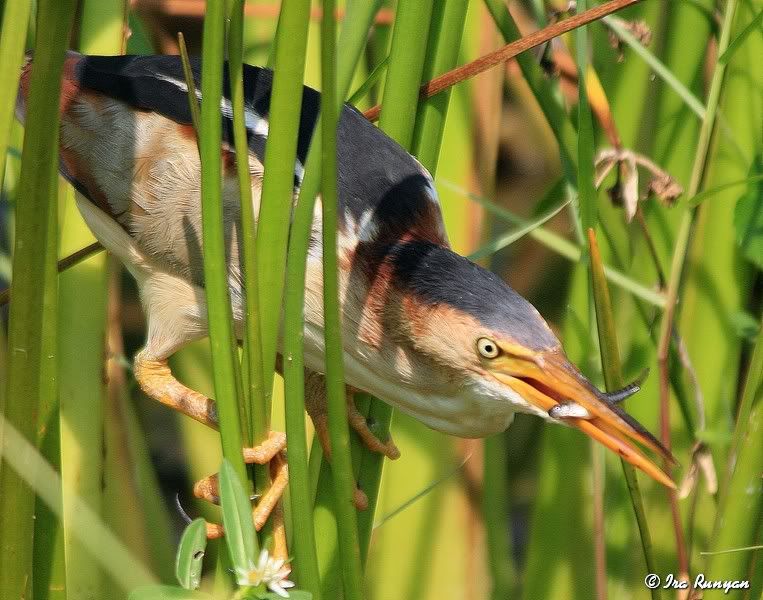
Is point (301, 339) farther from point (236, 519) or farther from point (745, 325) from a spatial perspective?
point (745, 325)

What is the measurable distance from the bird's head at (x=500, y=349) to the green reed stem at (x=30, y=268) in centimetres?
40

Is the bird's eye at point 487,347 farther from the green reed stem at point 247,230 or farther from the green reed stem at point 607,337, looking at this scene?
the green reed stem at point 247,230

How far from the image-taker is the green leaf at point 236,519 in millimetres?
616

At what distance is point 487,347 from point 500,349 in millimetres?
13

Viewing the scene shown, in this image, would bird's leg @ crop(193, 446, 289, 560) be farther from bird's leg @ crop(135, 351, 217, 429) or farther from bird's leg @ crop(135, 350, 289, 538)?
bird's leg @ crop(135, 351, 217, 429)

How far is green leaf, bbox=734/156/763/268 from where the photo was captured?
45.4 inches

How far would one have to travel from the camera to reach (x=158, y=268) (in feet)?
4.05

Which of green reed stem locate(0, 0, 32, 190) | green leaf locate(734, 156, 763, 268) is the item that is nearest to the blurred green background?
green leaf locate(734, 156, 763, 268)

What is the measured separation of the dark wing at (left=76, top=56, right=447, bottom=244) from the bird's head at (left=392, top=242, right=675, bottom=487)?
65 mm

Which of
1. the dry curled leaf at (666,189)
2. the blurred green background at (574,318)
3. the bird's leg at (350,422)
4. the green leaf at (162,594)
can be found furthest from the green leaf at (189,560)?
the dry curled leaf at (666,189)

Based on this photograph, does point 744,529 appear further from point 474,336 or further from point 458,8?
point 458,8

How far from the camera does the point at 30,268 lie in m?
0.66

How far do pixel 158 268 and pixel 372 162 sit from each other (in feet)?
1.06

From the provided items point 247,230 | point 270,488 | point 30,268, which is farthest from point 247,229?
point 270,488
